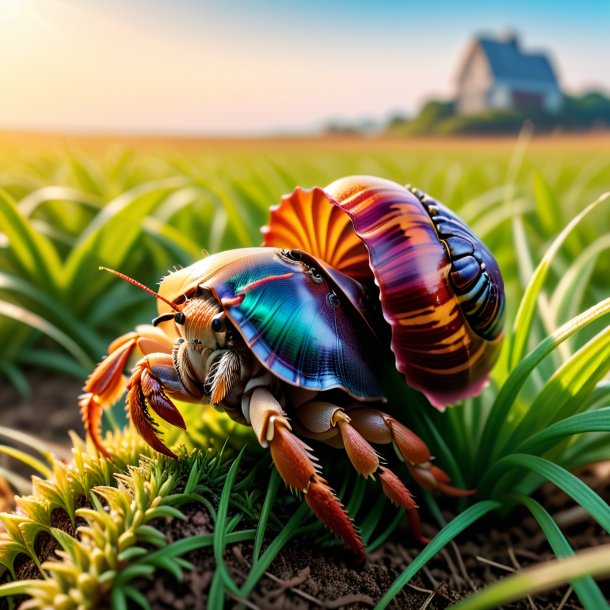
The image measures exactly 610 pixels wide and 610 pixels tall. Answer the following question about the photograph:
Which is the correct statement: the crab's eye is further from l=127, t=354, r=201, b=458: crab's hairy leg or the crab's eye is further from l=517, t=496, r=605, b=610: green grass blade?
l=517, t=496, r=605, b=610: green grass blade

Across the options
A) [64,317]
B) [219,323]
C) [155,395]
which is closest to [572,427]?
[219,323]

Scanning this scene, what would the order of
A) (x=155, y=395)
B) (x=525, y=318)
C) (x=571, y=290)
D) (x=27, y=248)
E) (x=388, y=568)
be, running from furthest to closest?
1. (x=27, y=248)
2. (x=571, y=290)
3. (x=525, y=318)
4. (x=388, y=568)
5. (x=155, y=395)

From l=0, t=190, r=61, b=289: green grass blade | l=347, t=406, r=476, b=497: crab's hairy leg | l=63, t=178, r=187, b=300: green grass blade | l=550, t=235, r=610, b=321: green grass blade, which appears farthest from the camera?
l=63, t=178, r=187, b=300: green grass blade

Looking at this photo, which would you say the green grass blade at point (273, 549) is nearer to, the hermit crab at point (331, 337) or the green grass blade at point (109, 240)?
the hermit crab at point (331, 337)

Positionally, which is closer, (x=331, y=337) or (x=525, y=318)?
(x=331, y=337)

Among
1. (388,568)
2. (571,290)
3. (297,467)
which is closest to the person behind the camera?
(297,467)

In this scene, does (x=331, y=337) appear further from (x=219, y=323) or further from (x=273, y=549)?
(x=273, y=549)

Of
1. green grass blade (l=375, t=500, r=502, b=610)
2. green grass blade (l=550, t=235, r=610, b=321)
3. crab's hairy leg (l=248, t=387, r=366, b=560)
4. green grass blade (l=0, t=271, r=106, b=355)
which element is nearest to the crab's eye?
crab's hairy leg (l=248, t=387, r=366, b=560)

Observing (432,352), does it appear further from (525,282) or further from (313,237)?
(525,282)
